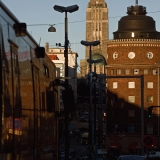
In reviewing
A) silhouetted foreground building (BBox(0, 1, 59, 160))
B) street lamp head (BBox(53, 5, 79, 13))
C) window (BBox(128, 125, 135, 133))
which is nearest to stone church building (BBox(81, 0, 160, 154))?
window (BBox(128, 125, 135, 133))

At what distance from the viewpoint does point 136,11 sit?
124 metres

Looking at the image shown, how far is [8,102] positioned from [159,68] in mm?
109161

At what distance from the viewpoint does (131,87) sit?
382 ft

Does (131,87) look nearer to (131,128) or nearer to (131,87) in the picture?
(131,87)

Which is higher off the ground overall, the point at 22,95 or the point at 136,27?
the point at 136,27

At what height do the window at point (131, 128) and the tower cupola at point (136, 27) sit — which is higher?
the tower cupola at point (136, 27)

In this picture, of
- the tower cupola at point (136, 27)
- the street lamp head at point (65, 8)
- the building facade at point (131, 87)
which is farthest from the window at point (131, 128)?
the street lamp head at point (65, 8)

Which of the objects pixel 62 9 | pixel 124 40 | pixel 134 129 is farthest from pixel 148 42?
pixel 62 9

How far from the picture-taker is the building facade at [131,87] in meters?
113

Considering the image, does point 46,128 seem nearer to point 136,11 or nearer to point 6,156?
point 6,156

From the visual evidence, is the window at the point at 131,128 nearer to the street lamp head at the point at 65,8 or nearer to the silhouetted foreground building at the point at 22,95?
the street lamp head at the point at 65,8

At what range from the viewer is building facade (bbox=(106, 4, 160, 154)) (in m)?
113

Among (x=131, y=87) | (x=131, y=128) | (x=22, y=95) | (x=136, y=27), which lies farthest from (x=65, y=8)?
(x=136, y=27)

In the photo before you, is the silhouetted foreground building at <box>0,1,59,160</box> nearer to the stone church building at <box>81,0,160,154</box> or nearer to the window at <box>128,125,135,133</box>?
the stone church building at <box>81,0,160,154</box>
